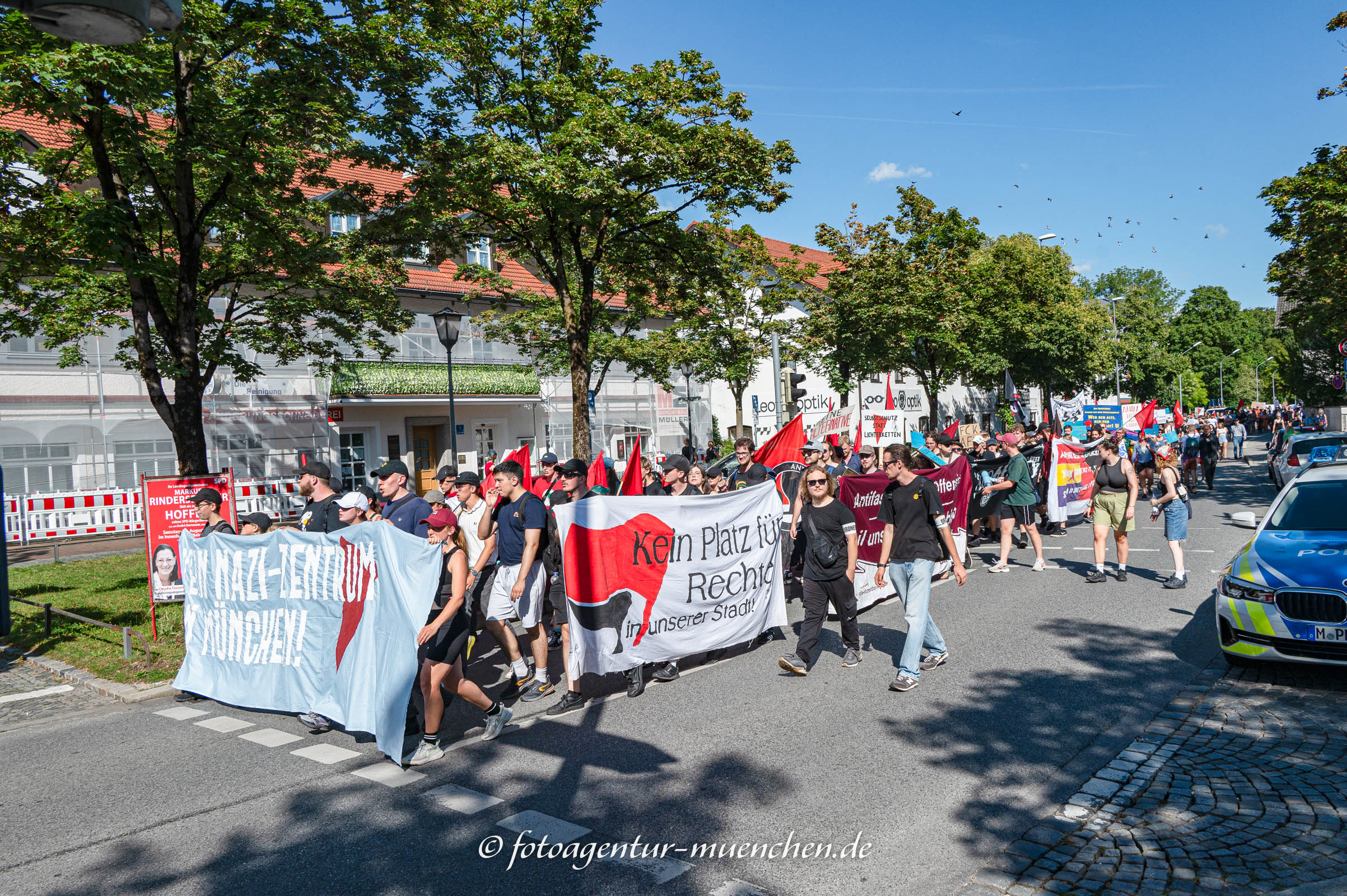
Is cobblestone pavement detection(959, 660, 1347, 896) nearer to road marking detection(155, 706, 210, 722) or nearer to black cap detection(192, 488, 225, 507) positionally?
road marking detection(155, 706, 210, 722)

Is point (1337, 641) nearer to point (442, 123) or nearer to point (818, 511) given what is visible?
point (818, 511)

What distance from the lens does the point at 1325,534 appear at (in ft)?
22.2

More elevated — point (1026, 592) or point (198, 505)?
point (198, 505)

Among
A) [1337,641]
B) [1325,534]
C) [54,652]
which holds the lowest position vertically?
[54,652]

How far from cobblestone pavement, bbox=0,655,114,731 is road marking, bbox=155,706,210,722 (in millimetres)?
861

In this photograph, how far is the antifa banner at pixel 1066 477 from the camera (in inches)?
596

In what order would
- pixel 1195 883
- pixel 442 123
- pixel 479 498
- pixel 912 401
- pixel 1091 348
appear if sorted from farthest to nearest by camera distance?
pixel 1091 348 → pixel 912 401 → pixel 442 123 → pixel 479 498 → pixel 1195 883

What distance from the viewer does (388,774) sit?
545 centimetres

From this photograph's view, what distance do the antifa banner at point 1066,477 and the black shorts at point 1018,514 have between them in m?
3.05

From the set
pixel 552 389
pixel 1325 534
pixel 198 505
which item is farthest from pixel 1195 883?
pixel 552 389

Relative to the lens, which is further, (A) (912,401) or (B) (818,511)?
(A) (912,401)

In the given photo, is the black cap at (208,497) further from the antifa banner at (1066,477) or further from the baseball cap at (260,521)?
the antifa banner at (1066,477)

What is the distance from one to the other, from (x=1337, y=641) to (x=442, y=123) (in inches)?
540

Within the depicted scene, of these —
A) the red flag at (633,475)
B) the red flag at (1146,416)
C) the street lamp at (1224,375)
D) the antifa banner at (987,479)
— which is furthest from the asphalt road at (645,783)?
the street lamp at (1224,375)
